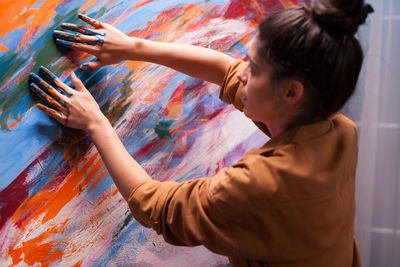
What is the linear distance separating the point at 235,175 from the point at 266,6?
2.61ft

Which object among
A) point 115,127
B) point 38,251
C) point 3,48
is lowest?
point 38,251

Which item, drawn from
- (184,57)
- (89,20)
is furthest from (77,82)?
(184,57)

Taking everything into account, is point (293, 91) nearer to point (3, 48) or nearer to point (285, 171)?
point (285, 171)

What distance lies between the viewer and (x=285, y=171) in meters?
0.76

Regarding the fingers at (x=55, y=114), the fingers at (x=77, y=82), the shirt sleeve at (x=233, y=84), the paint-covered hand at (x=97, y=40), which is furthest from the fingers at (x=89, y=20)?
the shirt sleeve at (x=233, y=84)

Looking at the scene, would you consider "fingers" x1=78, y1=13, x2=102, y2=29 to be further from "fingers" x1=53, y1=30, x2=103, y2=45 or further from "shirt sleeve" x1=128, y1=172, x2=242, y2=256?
"shirt sleeve" x1=128, y1=172, x2=242, y2=256

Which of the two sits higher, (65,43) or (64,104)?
(65,43)

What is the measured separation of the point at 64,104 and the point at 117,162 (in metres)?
0.20

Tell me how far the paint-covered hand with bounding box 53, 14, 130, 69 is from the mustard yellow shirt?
37 cm

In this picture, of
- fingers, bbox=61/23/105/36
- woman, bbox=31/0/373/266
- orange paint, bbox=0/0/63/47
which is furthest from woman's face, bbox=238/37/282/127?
orange paint, bbox=0/0/63/47

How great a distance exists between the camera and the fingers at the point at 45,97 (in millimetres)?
899

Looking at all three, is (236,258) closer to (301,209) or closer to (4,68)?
(301,209)

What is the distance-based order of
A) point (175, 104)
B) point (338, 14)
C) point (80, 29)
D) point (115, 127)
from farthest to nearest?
point (175, 104), point (115, 127), point (80, 29), point (338, 14)

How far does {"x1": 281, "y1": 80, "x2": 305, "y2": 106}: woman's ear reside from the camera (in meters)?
0.77
